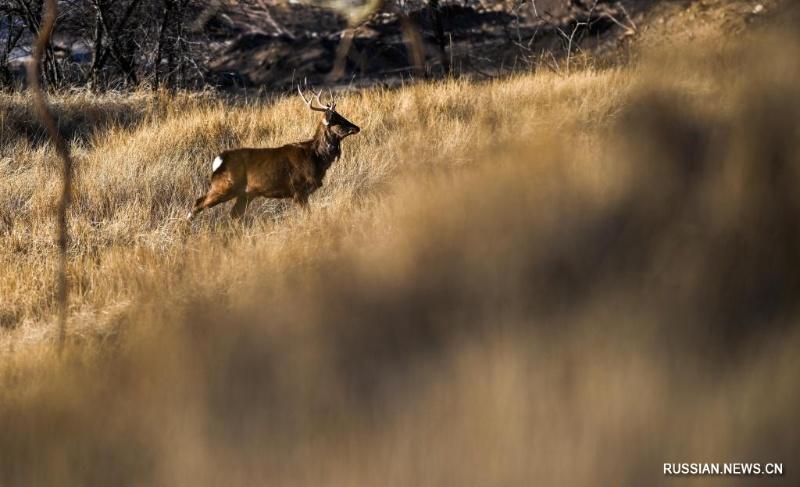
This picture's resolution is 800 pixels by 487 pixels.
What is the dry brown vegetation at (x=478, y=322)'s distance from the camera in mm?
3314

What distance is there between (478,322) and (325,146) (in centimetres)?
314

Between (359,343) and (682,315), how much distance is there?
1.33 metres

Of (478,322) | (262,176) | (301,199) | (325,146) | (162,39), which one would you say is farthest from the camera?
(162,39)

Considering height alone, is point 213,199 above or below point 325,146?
below

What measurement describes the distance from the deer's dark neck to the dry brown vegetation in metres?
0.53

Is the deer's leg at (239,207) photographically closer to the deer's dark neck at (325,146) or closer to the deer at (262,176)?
the deer at (262,176)

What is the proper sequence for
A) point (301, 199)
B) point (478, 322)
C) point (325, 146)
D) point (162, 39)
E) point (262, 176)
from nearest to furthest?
point (478, 322) < point (262, 176) < point (301, 199) < point (325, 146) < point (162, 39)

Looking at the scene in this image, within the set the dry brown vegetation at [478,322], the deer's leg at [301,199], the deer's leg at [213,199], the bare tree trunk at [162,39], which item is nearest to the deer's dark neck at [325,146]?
the deer's leg at [301,199]

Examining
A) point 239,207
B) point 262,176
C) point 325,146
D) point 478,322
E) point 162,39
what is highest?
point 162,39

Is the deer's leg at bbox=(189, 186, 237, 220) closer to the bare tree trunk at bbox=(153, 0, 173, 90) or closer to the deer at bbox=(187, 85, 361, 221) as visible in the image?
the deer at bbox=(187, 85, 361, 221)

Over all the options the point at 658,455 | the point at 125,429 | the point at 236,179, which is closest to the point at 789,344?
the point at 658,455

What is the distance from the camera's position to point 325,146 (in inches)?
262

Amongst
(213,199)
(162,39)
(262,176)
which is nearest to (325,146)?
(262,176)

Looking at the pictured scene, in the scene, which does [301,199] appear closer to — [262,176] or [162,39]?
[262,176]
